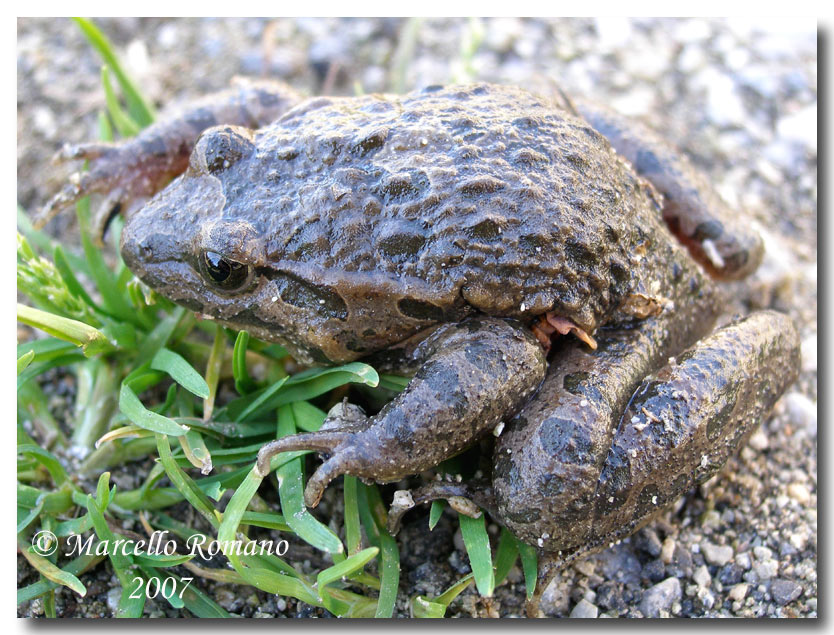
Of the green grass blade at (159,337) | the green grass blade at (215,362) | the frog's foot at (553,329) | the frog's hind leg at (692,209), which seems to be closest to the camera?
the frog's foot at (553,329)

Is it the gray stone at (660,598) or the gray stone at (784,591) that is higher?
the gray stone at (660,598)

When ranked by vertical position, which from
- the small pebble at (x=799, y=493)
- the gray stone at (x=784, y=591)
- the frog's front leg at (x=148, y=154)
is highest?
the frog's front leg at (x=148, y=154)

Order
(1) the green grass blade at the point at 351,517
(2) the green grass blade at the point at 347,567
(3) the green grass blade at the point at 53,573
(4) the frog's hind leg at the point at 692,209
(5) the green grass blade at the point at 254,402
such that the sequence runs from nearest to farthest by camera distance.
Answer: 1. (2) the green grass blade at the point at 347,567
2. (3) the green grass blade at the point at 53,573
3. (1) the green grass blade at the point at 351,517
4. (5) the green grass blade at the point at 254,402
5. (4) the frog's hind leg at the point at 692,209

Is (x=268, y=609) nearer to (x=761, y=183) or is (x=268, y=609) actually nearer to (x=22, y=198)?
(x=22, y=198)

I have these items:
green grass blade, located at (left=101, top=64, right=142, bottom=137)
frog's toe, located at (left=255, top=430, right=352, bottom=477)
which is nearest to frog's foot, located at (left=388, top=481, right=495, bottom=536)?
frog's toe, located at (left=255, top=430, right=352, bottom=477)

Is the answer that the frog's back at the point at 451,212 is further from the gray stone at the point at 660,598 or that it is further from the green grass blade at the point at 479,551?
the gray stone at the point at 660,598

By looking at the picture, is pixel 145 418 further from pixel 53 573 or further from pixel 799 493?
pixel 799 493

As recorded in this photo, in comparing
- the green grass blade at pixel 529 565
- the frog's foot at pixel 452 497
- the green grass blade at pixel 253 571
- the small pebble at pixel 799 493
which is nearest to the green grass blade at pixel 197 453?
the green grass blade at pixel 253 571

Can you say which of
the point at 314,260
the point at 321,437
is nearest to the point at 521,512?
the point at 321,437
